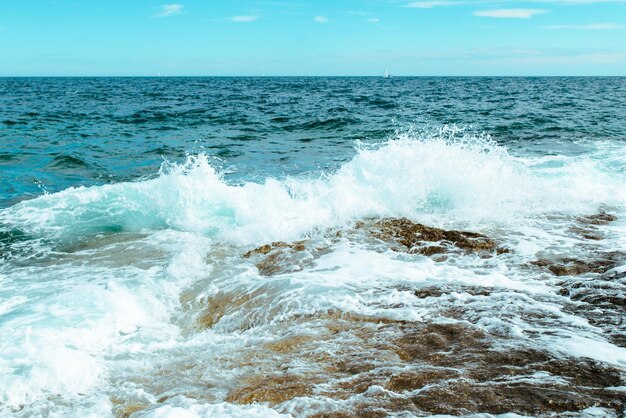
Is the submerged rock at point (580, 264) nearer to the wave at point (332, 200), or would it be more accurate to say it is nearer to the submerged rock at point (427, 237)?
the submerged rock at point (427, 237)

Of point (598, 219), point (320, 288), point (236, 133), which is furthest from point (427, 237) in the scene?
point (236, 133)

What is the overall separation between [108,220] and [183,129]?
36.1 feet

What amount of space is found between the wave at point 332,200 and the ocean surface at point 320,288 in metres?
0.05

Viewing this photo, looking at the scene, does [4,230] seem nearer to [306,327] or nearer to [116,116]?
[306,327]

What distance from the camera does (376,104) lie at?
27.8 metres

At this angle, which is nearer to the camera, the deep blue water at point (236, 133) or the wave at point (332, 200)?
the wave at point (332, 200)

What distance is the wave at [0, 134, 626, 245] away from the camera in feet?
24.6

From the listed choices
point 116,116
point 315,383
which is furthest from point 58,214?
point 116,116

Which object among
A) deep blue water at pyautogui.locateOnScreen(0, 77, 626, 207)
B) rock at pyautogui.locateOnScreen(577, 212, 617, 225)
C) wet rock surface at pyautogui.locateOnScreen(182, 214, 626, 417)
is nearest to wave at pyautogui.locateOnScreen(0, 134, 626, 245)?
rock at pyautogui.locateOnScreen(577, 212, 617, 225)

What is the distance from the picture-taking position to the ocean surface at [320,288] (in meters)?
3.22

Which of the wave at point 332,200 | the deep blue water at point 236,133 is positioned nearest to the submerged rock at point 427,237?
the wave at point 332,200

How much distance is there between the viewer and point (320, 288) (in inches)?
198

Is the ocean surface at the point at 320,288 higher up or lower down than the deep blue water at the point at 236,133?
lower down

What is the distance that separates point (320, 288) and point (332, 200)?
3.16 meters
